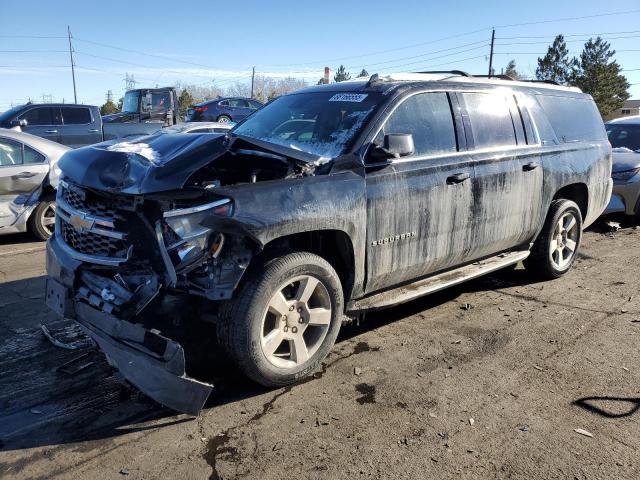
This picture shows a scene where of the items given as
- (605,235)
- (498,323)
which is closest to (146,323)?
(498,323)

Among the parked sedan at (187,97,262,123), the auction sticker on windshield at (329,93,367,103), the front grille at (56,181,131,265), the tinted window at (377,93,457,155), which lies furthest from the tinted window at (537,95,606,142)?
the parked sedan at (187,97,262,123)

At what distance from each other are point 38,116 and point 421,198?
12282mm

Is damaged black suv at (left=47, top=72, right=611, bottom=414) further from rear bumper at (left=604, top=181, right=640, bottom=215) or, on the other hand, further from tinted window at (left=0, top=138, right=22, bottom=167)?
rear bumper at (left=604, top=181, right=640, bottom=215)

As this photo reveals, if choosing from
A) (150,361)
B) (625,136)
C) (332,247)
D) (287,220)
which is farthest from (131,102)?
(150,361)

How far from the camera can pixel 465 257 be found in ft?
15.5

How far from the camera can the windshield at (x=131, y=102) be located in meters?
20.2

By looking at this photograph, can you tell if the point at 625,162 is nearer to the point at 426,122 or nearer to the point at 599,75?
the point at 426,122

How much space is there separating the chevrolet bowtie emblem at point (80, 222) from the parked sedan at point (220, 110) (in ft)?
65.1

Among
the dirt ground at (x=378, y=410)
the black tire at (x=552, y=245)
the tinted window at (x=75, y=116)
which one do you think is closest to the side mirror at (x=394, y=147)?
the dirt ground at (x=378, y=410)

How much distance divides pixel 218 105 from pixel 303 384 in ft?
69.8

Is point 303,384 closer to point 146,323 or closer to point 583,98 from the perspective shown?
point 146,323

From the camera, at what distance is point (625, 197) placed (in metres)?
8.68

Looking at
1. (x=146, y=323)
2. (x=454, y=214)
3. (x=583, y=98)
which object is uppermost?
(x=583, y=98)

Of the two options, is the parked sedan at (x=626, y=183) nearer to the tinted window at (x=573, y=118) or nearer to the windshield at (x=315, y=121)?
the tinted window at (x=573, y=118)
